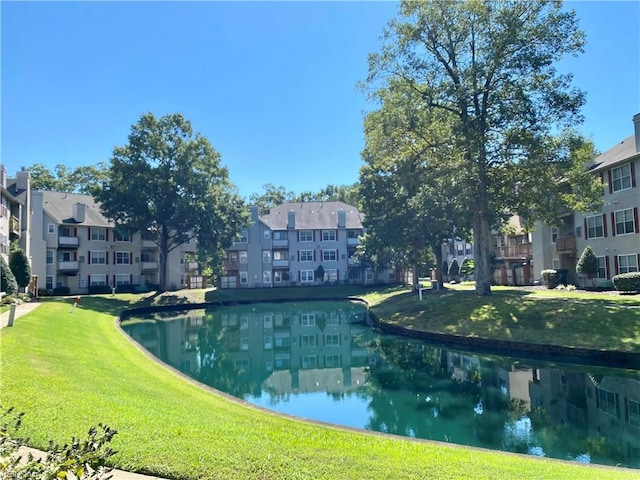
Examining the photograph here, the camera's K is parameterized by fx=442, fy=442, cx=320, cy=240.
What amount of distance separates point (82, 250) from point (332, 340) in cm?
3500

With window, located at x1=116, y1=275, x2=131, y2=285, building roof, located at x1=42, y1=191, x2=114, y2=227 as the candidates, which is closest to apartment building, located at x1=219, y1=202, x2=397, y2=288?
window, located at x1=116, y1=275, x2=131, y2=285

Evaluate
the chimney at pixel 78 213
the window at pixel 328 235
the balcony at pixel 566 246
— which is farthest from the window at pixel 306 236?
the balcony at pixel 566 246

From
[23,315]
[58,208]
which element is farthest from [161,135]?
[23,315]

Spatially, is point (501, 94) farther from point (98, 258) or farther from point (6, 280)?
point (98, 258)

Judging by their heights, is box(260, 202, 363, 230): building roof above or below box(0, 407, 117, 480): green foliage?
above

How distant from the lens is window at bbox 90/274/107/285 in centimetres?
4891

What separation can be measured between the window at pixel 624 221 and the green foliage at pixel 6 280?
39678 mm

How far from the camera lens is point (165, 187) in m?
44.5

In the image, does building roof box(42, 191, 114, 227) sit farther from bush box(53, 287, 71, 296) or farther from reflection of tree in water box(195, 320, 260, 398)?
reflection of tree in water box(195, 320, 260, 398)

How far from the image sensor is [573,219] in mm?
Result: 37281

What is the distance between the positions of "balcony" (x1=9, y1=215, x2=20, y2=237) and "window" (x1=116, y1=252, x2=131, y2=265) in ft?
53.4

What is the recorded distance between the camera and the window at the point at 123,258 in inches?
2012

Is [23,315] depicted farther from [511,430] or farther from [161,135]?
[161,135]

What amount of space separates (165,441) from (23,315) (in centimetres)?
1783
